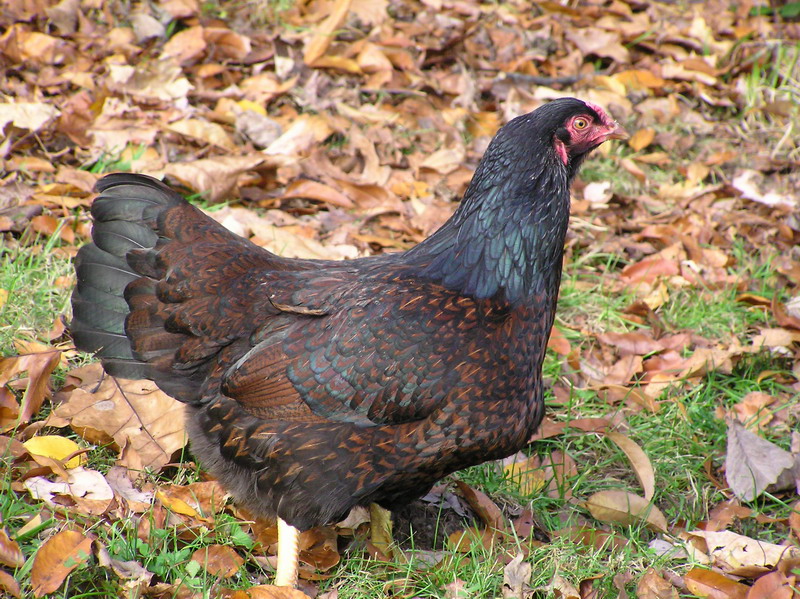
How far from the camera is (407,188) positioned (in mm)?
4957

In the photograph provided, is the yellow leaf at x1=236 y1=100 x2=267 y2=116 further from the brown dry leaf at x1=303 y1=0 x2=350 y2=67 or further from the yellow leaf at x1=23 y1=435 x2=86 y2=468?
the yellow leaf at x1=23 y1=435 x2=86 y2=468

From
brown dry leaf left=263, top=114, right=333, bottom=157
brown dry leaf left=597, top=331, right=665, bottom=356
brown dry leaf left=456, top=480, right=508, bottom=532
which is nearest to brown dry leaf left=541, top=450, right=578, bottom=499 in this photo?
brown dry leaf left=456, top=480, right=508, bottom=532

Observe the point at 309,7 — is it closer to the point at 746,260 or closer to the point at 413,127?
the point at 413,127

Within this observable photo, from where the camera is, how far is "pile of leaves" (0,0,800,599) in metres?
2.99

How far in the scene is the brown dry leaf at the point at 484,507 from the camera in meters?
3.15

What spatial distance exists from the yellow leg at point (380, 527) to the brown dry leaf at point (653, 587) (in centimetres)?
90

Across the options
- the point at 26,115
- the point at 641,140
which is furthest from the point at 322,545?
the point at 641,140

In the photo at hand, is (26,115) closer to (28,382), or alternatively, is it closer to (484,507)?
(28,382)

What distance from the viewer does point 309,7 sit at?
6.02 meters

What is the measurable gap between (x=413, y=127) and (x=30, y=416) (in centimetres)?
320

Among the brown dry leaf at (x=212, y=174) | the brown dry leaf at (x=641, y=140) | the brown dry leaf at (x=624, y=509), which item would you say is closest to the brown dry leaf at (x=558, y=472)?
the brown dry leaf at (x=624, y=509)

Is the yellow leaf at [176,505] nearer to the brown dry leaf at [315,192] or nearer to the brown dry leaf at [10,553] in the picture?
the brown dry leaf at [10,553]

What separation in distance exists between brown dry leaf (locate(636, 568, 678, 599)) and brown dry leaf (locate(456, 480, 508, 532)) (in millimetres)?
549

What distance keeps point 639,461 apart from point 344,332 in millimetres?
1476
